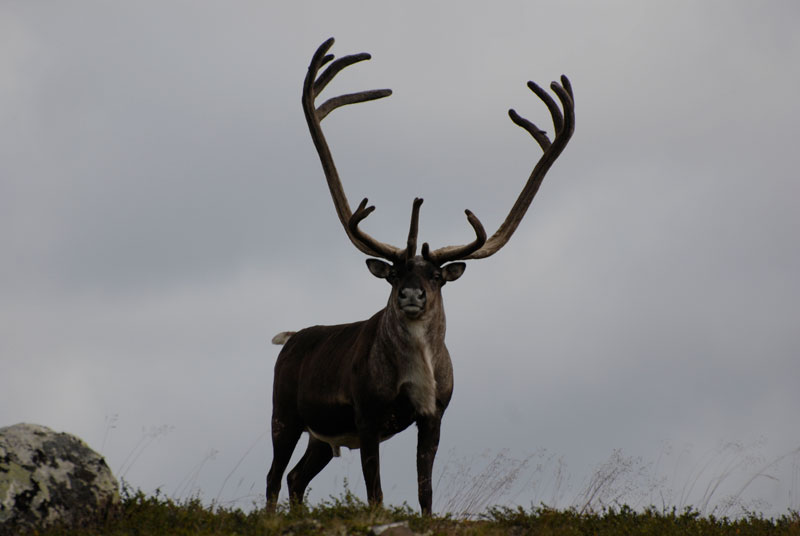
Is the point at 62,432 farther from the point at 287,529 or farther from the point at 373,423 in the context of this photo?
the point at 373,423

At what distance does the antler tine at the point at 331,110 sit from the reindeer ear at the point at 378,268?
0.75ft

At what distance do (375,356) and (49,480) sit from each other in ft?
11.7

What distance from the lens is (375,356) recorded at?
34.4 feet

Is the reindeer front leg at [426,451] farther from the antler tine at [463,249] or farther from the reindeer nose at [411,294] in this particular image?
the antler tine at [463,249]

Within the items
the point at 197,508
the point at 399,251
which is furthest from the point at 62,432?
the point at 399,251

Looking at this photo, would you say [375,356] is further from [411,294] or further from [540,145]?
[540,145]

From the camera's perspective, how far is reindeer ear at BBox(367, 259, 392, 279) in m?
10.8

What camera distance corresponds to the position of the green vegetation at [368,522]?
804 centimetres

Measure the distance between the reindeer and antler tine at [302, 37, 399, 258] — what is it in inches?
0.5

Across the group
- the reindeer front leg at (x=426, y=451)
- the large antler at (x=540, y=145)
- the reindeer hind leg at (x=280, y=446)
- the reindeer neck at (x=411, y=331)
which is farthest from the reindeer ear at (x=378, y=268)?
the reindeer hind leg at (x=280, y=446)

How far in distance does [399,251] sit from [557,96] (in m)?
3.18

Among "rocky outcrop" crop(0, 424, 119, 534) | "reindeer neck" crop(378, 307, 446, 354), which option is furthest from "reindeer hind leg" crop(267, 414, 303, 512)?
"rocky outcrop" crop(0, 424, 119, 534)

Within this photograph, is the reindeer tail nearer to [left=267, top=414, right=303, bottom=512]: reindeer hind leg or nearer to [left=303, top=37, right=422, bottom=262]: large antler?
[left=267, top=414, right=303, bottom=512]: reindeer hind leg

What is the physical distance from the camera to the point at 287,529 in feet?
26.6
